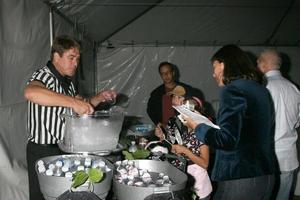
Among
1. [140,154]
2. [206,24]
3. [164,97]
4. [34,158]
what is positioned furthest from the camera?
[206,24]

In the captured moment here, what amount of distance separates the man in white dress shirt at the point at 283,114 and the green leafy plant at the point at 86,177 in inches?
64.7

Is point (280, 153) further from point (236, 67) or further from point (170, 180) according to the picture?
point (170, 180)

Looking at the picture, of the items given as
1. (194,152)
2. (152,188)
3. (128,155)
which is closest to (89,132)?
(128,155)

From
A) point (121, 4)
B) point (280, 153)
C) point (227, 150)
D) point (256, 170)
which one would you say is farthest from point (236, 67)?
point (121, 4)

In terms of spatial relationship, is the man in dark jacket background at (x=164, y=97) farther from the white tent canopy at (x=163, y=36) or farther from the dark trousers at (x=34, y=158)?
the dark trousers at (x=34, y=158)

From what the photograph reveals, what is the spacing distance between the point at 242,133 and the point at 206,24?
12.5 feet

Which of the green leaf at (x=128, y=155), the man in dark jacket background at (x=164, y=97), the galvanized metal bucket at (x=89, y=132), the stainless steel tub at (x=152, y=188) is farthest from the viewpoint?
the man in dark jacket background at (x=164, y=97)

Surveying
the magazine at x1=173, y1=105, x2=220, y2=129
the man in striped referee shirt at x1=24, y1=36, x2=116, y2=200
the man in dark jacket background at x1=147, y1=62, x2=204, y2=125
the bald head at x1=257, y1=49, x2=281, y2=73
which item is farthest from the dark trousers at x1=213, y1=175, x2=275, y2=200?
the man in dark jacket background at x1=147, y1=62, x2=204, y2=125

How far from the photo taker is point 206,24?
5.13 meters

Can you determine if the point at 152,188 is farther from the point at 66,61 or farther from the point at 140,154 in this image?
the point at 66,61

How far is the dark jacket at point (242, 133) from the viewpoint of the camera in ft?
4.97

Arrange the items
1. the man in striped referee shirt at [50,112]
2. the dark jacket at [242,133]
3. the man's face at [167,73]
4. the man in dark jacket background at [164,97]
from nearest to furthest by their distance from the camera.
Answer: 1. the dark jacket at [242,133]
2. the man in striped referee shirt at [50,112]
3. the man in dark jacket background at [164,97]
4. the man's face at [167,73]

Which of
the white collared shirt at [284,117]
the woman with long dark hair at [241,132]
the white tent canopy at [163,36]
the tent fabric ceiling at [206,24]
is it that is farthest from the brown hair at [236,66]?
the tent fabric ceiling at [206,24]

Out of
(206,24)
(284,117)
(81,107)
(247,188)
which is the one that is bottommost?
(247,188)
